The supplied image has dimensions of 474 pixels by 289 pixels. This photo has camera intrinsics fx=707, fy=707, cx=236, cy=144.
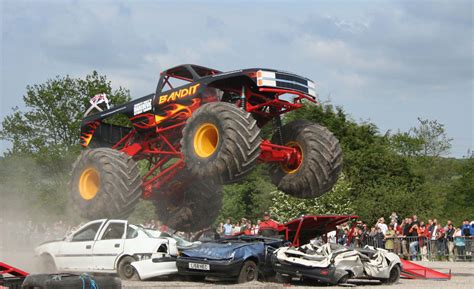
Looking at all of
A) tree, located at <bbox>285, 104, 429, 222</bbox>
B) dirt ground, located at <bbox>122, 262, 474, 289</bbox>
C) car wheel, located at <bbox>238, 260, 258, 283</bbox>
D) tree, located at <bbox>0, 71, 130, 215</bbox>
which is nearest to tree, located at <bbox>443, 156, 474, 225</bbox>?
tree, located at <bbox>285, 104, 429, 222</bbox>

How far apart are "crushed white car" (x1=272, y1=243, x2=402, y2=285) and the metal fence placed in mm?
9028

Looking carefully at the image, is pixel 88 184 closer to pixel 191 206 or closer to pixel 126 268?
pixel 126 268

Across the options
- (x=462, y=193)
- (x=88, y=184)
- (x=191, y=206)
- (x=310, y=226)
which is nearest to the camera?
(x=310, y=226)

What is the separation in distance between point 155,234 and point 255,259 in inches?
94.6

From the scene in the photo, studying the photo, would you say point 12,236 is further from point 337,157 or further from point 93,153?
point 337,157

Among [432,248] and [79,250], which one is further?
[432,248]

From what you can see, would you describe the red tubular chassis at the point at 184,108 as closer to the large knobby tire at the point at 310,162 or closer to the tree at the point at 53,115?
the large knobby tire at the point at 310,162

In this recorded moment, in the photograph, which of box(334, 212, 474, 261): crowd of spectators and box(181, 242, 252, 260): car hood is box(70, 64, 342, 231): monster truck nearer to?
box(181, 242, 252, 260): car hood

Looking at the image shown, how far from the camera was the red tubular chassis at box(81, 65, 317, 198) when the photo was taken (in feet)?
47.5

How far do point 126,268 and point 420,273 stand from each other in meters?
6.55

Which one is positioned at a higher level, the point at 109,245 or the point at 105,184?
the point at 105,184

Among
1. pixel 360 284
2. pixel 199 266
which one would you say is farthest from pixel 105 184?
pixel 360 284

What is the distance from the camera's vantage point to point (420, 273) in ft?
52.2

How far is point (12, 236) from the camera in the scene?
88.8 ft
